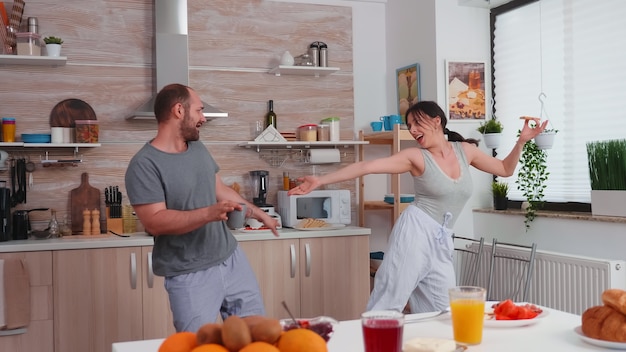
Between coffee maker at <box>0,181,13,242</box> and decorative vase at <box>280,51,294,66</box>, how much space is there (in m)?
1.87

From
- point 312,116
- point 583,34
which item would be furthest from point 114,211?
point 583,34

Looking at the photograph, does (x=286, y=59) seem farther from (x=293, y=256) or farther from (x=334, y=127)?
(x=293, y=256)

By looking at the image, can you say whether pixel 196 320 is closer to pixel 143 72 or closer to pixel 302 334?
pixel 302 334

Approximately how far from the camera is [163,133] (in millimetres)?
2486

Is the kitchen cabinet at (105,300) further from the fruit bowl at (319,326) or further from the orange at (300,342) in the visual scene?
the orange at (300,342)

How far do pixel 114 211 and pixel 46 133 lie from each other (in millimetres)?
643

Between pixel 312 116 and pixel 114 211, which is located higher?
pixel 312 116

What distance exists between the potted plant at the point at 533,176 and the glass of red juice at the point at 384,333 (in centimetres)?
298

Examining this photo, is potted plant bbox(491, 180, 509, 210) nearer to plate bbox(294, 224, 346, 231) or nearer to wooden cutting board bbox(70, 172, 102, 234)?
plate bbox(294, 224, 346, 231)

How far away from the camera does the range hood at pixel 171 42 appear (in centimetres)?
428

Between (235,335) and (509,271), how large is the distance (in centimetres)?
315

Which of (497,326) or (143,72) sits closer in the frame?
(497,326)

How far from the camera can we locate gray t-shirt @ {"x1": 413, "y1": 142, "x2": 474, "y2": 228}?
9.00 feet

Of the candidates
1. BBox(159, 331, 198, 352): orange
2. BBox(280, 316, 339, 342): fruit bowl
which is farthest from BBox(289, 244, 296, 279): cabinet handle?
BBox(159, 331, 198, 352): orange
